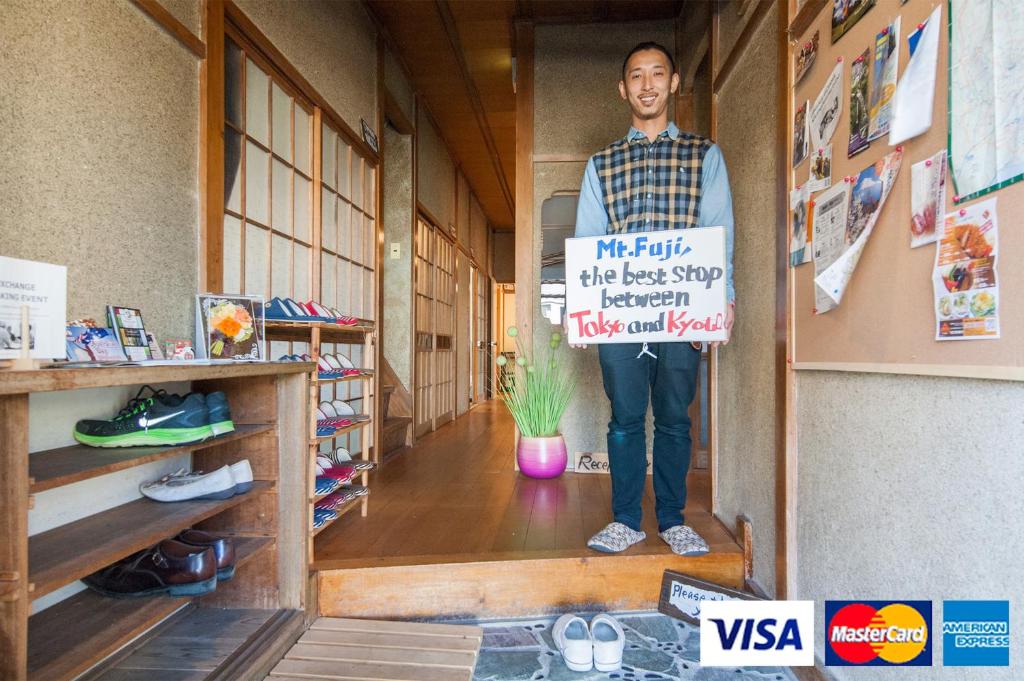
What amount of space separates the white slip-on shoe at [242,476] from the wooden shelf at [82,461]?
186mm

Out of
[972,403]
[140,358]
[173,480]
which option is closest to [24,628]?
[173,480]

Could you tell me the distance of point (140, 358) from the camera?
1.37 m

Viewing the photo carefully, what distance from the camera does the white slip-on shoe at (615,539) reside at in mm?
1623

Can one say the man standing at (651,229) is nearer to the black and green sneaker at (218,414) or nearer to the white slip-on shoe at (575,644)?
the white slip-on shoe at (575,644)

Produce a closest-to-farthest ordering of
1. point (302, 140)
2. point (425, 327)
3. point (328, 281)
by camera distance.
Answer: point (302, 140)
point (328, 281)
point (425, 327)

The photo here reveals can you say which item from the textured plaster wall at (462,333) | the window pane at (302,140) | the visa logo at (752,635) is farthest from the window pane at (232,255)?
the textured plaster wall at (462,333)

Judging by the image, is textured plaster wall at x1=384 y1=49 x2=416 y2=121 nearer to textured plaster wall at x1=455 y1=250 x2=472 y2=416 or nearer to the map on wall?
textured plaster wall at x1=455 y1=250 x2=472 y2=416

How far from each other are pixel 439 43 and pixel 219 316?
2.57 m

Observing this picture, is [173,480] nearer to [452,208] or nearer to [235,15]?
[235,15]

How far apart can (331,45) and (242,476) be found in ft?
7.15

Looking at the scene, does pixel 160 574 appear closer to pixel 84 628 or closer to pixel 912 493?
pixel 84 628

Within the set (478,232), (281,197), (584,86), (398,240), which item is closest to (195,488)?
(281,197)

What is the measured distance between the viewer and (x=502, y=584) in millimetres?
1602

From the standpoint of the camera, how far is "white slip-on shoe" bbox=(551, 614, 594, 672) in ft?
4.42
